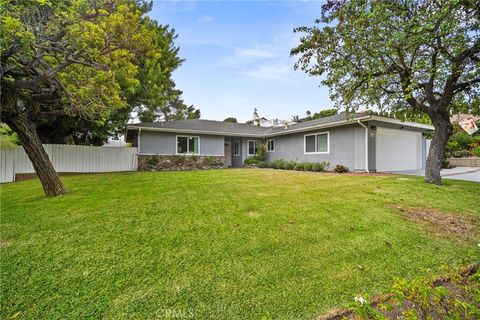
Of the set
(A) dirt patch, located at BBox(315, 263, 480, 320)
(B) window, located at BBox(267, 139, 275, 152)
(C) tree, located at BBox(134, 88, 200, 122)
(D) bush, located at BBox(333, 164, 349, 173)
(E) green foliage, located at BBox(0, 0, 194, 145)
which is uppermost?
(C) tree, located at BBox(134, 88, 200, 122)

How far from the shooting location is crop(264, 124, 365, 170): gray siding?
12242 millimetres

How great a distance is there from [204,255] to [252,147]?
54.5 feet

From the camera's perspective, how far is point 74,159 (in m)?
12.8

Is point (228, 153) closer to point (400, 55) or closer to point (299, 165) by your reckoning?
point (299, 165)

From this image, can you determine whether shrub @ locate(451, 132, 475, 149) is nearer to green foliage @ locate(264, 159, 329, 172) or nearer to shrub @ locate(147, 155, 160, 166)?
green foliage @ locate(264, 159, 329, 172)

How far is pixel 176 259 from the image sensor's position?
9.86 feet

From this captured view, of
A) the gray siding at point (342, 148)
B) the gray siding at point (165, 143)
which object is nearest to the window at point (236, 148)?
the gray siding at point (165, 143)

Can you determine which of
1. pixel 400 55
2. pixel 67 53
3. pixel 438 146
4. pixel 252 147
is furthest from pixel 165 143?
pixel 438 146

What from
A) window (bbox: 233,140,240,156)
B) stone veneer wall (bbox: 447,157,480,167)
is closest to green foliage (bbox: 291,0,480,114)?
window (bbox: 233,140,240,156)

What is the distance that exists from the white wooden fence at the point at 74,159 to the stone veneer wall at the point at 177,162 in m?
0.64

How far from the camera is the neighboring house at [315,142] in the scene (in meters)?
12.3

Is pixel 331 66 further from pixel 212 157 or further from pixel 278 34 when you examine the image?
pixel 212 157

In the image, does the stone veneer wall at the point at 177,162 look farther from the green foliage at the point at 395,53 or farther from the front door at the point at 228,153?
the green foliage at the point at 395,53

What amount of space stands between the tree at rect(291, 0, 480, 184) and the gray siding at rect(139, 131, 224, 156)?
884 cm
